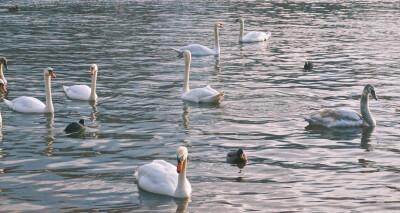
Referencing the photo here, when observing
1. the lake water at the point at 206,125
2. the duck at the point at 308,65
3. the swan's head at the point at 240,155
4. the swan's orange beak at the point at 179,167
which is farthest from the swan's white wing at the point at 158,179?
the duck at the point at 308,65

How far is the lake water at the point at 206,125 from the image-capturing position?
1211cm

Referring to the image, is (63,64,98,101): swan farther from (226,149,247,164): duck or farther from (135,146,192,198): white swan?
(135,146,192,198): white swan

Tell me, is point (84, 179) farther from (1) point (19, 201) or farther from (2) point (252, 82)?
(2) point (252, 82)

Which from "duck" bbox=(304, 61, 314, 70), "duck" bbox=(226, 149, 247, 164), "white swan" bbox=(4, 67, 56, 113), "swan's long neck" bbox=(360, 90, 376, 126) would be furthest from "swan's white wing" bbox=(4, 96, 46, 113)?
"duck" bbox=(304, 61, 314, 70)

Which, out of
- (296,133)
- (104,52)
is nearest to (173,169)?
(296,133)

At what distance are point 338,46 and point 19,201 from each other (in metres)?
25.9

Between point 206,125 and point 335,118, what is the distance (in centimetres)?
318

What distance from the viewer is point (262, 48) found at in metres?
35.5

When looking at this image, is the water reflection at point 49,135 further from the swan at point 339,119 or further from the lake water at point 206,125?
the swan at point 339,119

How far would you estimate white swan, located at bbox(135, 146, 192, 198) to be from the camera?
1173cm

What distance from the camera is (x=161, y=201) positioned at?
11.9 m

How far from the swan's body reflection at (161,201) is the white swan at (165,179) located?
0.23 feet

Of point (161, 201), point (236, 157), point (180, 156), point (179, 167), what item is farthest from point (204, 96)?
point (179, 167)

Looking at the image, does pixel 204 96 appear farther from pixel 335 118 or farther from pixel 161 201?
pixel 161 201
